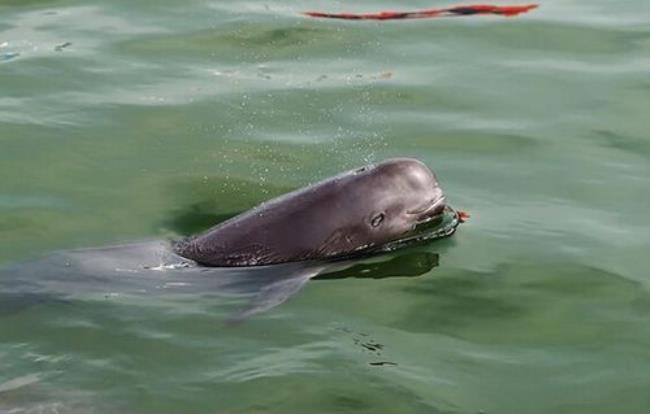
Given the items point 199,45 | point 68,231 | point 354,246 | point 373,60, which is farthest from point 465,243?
point 199,45

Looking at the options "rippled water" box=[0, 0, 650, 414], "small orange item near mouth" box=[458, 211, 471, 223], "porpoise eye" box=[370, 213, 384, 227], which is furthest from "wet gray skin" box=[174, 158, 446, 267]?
"rippled water" box=[0, 0, 650, 414]

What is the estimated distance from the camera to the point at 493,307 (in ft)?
26.0

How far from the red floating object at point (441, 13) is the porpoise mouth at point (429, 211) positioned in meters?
4.56

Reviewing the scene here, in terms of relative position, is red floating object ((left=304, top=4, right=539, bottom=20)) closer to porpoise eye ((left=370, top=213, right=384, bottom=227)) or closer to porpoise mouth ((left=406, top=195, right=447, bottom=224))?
porpoise mouth ((left=406, top=195, right=447, bottom=224))

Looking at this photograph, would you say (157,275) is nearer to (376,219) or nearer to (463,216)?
(376,219)

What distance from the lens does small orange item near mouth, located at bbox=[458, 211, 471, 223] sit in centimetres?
904

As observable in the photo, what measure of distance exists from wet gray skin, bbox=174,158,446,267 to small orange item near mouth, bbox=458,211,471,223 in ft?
0.65

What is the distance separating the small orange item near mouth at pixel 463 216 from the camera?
904 centimetres

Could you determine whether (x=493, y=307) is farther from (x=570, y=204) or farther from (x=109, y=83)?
(x=109, y=83)

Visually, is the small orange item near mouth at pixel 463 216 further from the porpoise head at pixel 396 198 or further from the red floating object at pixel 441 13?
the red floating object at pixel 441 13

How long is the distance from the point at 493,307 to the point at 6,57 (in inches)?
226

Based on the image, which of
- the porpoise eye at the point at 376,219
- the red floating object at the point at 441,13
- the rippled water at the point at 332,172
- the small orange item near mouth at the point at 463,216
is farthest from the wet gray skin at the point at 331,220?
the red floating object at the point at 441,13

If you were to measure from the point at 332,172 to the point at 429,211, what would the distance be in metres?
1.15

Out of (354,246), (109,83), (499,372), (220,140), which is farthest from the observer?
(109,83)
